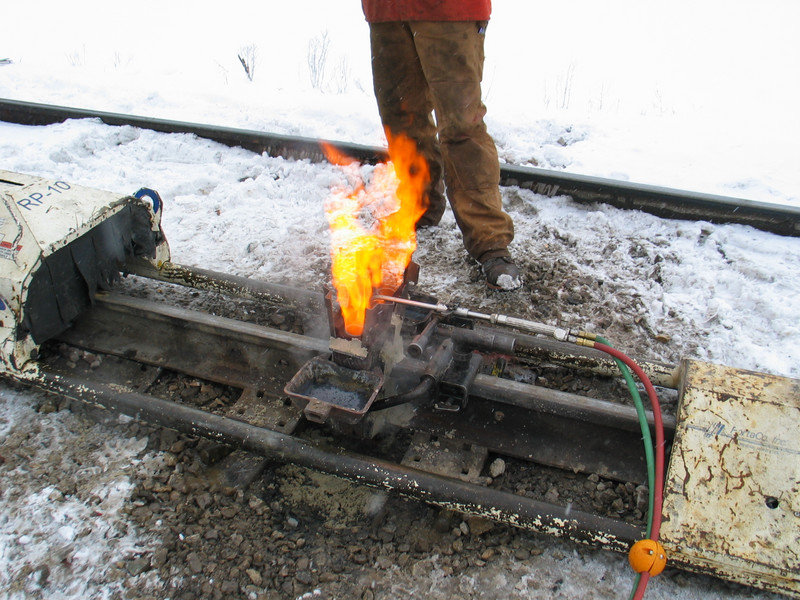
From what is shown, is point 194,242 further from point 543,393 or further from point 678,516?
point 678,516

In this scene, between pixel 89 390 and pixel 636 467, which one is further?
pixel 89 390

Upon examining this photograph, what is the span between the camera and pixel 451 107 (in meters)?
3.68

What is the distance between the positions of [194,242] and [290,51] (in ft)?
37.3

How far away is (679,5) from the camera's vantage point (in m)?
17.3

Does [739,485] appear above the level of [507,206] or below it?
above

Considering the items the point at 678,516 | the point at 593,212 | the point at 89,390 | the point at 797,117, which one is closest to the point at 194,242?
the point at 89,390

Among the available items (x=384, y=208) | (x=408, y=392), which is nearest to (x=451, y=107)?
(x=384, y=208)

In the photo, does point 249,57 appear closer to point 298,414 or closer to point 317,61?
point 317,61

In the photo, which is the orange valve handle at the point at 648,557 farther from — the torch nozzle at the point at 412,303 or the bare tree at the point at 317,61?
the bare tree at the point at 317,61

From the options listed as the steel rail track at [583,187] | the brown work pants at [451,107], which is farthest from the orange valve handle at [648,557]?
the steel rail track at [583,187]

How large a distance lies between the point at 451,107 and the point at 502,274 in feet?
3.53

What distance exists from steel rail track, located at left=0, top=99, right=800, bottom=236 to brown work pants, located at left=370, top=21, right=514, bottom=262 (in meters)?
0.99

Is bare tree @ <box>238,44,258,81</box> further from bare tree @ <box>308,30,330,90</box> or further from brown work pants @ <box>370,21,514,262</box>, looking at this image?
brown work pants @ <box>370,21,514,262</box>

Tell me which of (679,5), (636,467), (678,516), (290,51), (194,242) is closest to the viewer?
(678,516)
